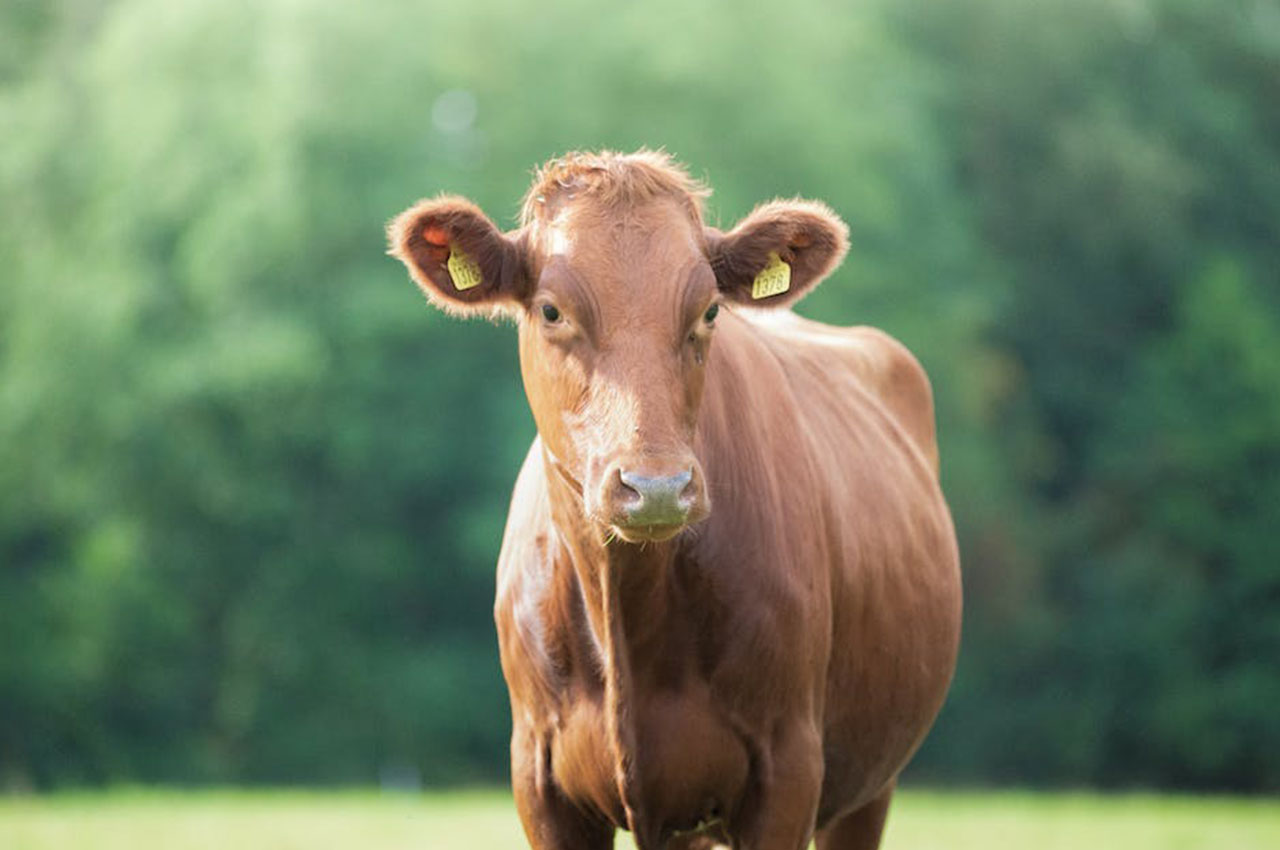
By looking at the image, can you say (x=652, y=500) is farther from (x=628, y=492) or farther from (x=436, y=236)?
(x=436, y=236)

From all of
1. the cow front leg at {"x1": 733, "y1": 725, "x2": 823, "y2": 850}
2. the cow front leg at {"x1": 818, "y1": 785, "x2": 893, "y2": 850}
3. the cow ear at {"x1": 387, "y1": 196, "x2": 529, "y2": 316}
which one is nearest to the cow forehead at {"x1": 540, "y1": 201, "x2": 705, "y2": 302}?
the cow ear at {"x1": 387, "y1": 196, "x2": 529, "y2": 316}

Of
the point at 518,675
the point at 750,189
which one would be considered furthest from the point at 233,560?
the point at 518,675

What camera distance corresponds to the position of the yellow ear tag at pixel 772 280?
511cm

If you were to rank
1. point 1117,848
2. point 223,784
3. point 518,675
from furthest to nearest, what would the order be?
point 223,784
point 1117,848
point 518,675

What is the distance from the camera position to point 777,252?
16.7ft

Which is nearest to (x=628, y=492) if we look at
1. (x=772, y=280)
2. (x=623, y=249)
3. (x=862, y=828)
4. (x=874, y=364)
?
(x=623, y=249)

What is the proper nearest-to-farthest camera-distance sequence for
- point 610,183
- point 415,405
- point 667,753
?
1. point 610,183
2. point 667,753
3. point 415,405

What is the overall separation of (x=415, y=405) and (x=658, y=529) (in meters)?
28.8

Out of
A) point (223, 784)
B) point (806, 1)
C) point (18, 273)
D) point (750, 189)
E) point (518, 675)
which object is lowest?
point (223, 784)

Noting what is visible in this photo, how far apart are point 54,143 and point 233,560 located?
26.5 feet

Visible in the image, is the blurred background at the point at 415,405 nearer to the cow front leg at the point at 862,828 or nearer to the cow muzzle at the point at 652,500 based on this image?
the cow front leg at the point at 862,828

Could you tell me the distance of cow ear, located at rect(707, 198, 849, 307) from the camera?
5004 millimetres

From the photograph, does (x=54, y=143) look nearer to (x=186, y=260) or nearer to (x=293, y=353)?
(x=186, y=260)

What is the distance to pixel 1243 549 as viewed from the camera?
31.9 metres
